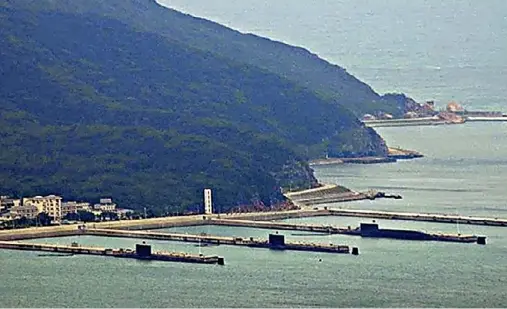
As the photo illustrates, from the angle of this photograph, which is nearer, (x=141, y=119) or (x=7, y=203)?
(x=7, y=203)

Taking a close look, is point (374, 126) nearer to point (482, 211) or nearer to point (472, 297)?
point (482, 211)

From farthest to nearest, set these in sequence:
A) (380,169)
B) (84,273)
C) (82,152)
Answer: (380,169) < (82,152) < (84,273)

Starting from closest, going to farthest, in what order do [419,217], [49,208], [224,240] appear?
[224,240]
[419,217]
[49,208]

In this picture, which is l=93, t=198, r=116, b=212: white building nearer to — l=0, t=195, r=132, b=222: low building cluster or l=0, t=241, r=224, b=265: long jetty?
l=0, t=195, r=132, b=222: low building cluster

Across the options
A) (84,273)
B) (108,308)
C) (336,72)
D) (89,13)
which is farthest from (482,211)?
(336,72)

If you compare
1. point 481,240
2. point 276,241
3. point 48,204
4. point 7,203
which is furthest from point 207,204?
point 481,240

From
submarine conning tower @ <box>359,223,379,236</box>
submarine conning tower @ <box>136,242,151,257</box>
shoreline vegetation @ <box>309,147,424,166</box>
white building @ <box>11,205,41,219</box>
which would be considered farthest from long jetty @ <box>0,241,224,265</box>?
shoreline vegetation @ <box>309,147,424,166</box>

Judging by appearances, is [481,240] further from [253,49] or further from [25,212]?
[253,49]
